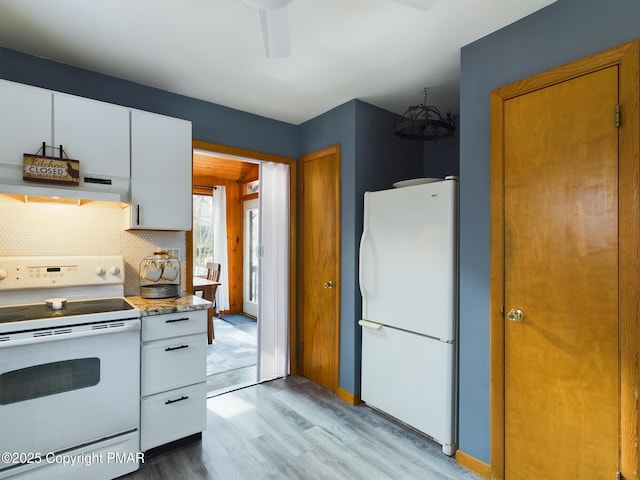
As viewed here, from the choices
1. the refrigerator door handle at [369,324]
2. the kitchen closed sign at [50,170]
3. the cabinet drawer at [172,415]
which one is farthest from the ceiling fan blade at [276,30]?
the cabinet drawer at [172,415]

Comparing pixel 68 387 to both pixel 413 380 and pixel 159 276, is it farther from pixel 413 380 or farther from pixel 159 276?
pixel 413 380

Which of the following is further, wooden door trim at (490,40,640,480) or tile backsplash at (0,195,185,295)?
tile backsplash at (0,195,185,295)

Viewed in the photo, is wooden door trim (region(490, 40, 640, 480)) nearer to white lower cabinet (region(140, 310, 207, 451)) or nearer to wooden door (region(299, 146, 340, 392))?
wooden door (region(299, 146, 340, 392))

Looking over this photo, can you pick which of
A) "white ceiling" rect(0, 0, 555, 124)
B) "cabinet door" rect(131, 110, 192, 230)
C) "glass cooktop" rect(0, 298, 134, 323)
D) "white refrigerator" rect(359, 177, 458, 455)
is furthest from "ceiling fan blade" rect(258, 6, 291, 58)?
"glass cooktop" rect(0, 298, 134, 323)

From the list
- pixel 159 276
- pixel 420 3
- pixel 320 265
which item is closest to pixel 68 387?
pixel 159 276

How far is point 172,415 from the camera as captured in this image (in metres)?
2.14

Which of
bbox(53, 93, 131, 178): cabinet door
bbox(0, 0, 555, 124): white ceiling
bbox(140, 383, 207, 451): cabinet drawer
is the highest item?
bbox(0, 0, 555, 124): white ceiling

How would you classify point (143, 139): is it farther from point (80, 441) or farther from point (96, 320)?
point (80, 441)

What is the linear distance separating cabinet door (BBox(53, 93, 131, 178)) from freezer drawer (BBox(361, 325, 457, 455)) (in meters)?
2.12

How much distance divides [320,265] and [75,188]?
6.35 feet

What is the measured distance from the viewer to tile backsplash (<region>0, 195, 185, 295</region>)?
213 centimetres

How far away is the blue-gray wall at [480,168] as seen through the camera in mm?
1752

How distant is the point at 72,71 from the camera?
233 cm

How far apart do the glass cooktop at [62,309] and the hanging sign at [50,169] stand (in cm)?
72
